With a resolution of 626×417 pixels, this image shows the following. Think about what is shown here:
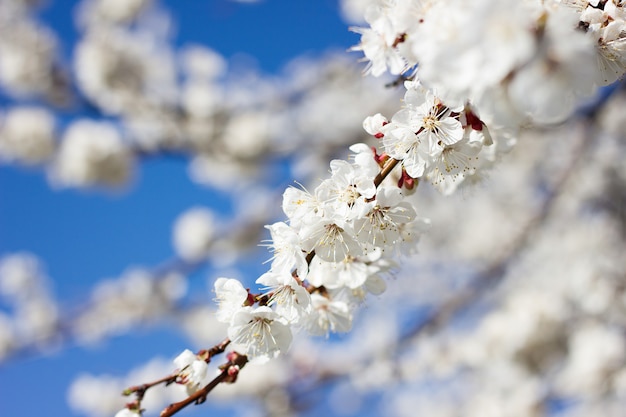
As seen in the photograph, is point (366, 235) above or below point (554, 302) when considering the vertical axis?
below

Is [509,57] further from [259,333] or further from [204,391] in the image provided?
[204,391]

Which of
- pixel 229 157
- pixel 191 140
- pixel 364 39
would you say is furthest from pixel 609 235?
pixel 364 39

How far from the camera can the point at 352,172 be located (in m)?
0.98

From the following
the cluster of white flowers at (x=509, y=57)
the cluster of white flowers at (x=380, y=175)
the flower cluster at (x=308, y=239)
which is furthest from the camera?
the flower cluster at (x=308, y=239)

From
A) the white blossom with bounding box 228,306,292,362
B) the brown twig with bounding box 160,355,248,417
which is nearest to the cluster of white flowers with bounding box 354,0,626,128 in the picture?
the white blossom with bounding box 228,306,292,362

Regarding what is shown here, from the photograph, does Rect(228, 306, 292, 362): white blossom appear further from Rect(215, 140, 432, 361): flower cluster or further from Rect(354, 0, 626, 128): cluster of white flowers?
Rect(354, 0, 626, 128): cluster of white flowers

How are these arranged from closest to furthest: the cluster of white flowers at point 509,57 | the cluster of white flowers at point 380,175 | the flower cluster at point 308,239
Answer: the cluster of white flowers at point 509,57
the cluster of white flowers at point 380,175
the flower cluster at point 308,239

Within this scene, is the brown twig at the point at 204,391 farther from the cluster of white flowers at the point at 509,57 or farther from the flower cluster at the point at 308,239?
the cluster of white flowers at the point at 509,57

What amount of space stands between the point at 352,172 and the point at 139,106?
16.9 ft

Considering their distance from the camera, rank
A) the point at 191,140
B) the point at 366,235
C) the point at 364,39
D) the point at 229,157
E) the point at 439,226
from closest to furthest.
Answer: the point at 366,235, the point at 364,39, the point at 191,140, the point at 229,157, the point at 439,226

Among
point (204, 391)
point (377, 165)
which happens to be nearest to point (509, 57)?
point (377, 165)

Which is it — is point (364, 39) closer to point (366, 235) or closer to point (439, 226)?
point (366, 235)

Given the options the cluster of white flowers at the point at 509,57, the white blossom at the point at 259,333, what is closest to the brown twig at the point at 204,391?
the white blossom at the point at 259,333

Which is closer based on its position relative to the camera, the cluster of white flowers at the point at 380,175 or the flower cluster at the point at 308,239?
the cluster of white flowers at the point at 380,175
